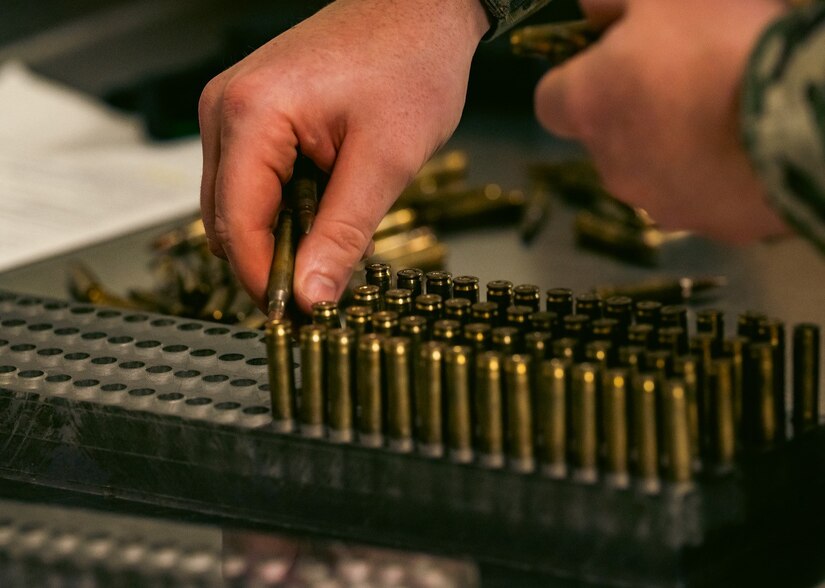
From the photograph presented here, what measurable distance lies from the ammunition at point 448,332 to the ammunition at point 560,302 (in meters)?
0.09

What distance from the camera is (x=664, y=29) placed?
1009mm

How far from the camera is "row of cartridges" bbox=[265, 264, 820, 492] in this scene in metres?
0.93

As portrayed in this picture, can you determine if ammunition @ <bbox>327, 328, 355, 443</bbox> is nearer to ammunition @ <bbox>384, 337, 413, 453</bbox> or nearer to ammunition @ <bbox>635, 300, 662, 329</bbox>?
ammunition @ <bbox>384, 337, 413, 453</bbox>

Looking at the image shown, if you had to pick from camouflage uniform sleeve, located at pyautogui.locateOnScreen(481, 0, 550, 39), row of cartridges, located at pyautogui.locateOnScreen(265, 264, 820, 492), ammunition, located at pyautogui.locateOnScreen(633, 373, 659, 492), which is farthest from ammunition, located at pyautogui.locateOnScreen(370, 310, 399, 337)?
camouflage uniform sleeve, located at pyautogui.locateOnScreen(481, 0, 550, 39)

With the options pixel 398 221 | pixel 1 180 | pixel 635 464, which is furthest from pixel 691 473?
pixel 1 180

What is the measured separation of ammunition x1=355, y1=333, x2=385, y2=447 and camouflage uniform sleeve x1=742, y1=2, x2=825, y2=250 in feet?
1.02

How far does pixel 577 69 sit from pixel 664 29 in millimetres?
102

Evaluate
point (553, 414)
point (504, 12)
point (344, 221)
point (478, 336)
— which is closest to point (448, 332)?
point (478, 336)

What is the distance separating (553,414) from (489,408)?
0.16 feet

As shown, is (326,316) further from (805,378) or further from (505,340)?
(805,378)

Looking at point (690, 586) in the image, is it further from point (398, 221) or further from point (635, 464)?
point (398, 221)

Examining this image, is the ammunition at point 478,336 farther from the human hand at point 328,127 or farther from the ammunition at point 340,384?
the human hand at point 328,127

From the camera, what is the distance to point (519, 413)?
0.95m

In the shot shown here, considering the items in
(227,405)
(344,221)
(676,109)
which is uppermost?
(676,109)
